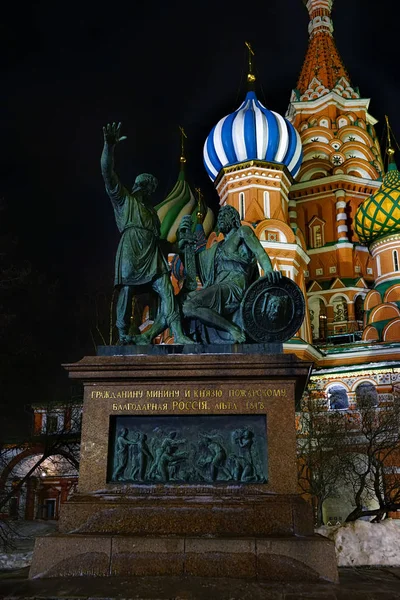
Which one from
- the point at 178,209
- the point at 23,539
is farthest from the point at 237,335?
the point at 178,209

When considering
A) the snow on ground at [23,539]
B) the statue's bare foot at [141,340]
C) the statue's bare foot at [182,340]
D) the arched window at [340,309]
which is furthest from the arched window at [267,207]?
the statue's bare foot at [182,340]

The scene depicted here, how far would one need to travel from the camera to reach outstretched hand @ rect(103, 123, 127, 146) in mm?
8156

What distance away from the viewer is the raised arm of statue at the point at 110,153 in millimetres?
8172

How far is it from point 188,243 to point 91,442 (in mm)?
3013

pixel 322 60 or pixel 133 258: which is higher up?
pixel 322 60

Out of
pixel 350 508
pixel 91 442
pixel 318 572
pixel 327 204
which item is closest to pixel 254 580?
pixel 318 572

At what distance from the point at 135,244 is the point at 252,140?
23.9 metres

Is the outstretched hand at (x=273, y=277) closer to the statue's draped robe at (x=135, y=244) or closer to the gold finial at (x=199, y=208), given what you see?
the statue's draped robe at (x=135, y=244)

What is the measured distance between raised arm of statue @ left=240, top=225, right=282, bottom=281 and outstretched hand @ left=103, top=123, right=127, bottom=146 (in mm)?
1959

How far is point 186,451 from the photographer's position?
725 cm

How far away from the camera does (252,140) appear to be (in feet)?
102

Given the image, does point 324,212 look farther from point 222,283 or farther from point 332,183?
point 222,283

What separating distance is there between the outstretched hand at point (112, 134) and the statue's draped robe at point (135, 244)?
0.55 metres

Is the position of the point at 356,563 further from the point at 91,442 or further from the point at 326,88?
the point at 326,88
